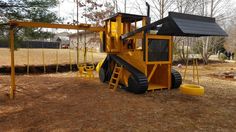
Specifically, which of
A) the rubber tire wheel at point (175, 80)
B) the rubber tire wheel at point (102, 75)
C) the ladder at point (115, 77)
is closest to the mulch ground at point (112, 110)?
the ladder at point (115, 77)

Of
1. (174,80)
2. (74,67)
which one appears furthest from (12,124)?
(74,67)

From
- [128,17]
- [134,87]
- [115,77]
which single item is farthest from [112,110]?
[128,17]

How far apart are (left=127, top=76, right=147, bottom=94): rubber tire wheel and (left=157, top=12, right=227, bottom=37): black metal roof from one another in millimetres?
1636

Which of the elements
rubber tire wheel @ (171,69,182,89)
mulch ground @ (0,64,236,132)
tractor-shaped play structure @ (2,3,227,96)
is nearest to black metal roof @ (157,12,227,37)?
tractor-shaped play structure @ (2,3,227,96)

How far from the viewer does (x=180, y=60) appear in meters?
16.2

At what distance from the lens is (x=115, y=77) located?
7316mm

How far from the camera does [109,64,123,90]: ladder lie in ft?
22.0

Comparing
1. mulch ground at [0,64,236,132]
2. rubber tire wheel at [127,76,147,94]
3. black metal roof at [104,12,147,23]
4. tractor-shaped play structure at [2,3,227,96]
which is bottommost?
mulch ground at [0,64,236,132]

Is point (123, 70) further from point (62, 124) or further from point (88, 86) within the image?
point (62, 124)

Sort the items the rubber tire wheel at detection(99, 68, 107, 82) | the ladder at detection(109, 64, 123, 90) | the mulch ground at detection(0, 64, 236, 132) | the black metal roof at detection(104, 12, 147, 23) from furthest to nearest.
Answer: the rubber tire wheel at detection(99, 68, 107, 82) < the black metal roof at detection(104, 12, 147, 23) < the ladder at detection(109, 64, 123, 90) < the mulch ground at detection(0, 64, 236, 132)

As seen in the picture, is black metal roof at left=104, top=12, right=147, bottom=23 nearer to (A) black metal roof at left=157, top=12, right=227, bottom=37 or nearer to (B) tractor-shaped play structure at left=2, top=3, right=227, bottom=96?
(B) tractor-shaped play structure at left=2, top=3, right=227, bottom=96

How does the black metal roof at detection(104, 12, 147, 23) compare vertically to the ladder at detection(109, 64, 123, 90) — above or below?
above

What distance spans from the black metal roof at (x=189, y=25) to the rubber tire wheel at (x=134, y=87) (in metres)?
1.64

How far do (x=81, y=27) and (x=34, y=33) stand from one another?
1.92 metres
